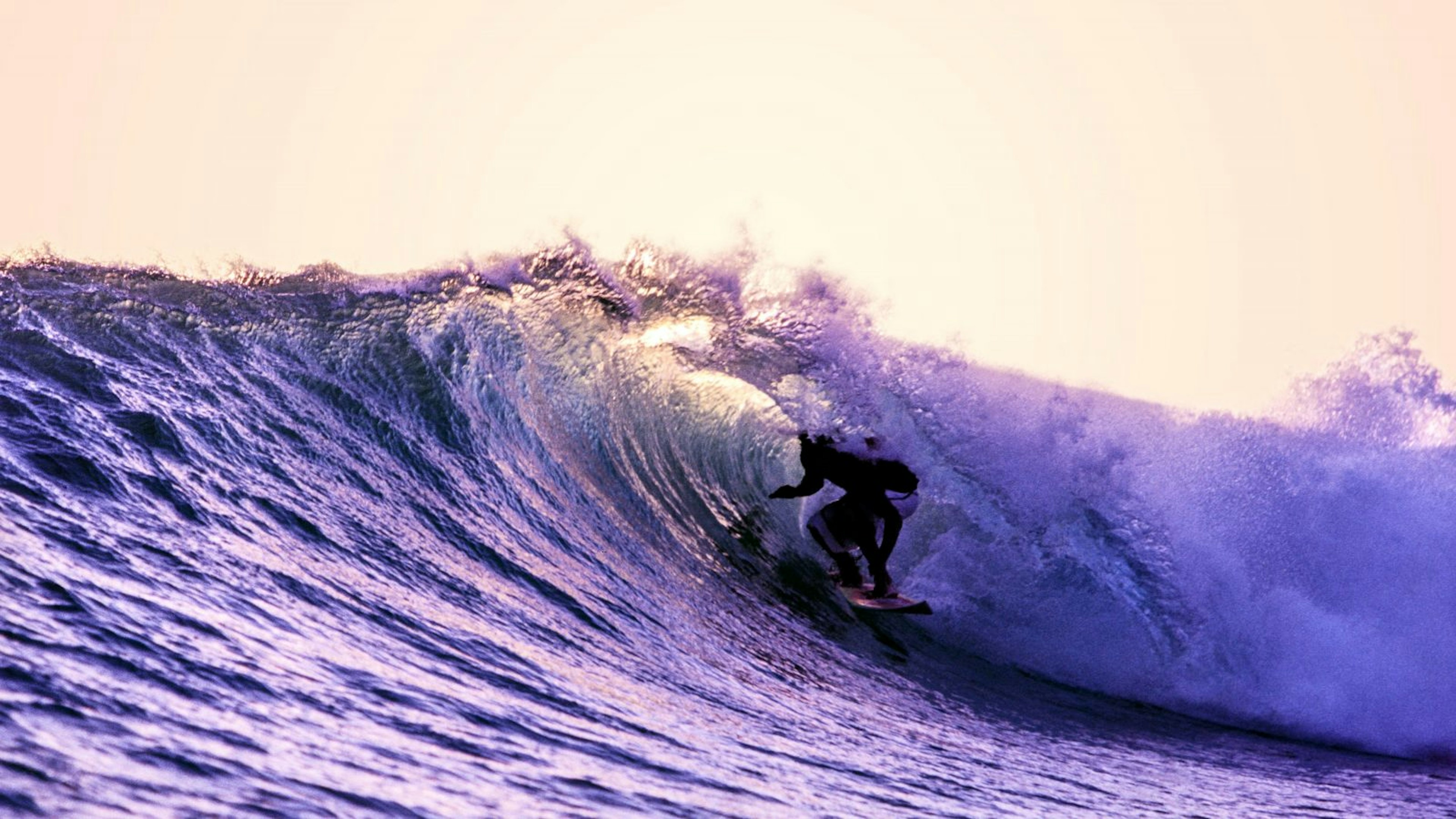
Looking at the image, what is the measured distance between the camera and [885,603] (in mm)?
6809

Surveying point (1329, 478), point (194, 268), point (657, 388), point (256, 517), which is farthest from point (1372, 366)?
point (194, 268)

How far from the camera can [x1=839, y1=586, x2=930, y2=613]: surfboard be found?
6.72 meters

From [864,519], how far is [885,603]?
0.52m

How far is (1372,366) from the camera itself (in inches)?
351

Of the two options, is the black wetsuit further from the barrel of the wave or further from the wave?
the wave

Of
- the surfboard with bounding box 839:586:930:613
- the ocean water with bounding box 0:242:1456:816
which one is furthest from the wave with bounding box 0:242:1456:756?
the surfboard with bounding box 839:586:930:613

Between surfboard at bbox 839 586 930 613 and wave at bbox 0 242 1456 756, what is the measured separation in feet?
0.84

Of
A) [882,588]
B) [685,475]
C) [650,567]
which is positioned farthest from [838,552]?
[685,475]

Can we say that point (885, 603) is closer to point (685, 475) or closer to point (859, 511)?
point (859, 511)

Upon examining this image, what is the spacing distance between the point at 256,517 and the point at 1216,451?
6788mm

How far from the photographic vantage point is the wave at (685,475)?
5070mm

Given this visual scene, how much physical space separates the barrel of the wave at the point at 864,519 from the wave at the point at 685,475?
1.01 feet

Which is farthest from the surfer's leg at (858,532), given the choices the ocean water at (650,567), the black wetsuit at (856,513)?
the ocean water at (650,567)

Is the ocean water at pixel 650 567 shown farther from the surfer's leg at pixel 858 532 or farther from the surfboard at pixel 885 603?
the surfer's leg at pixel 858 532
